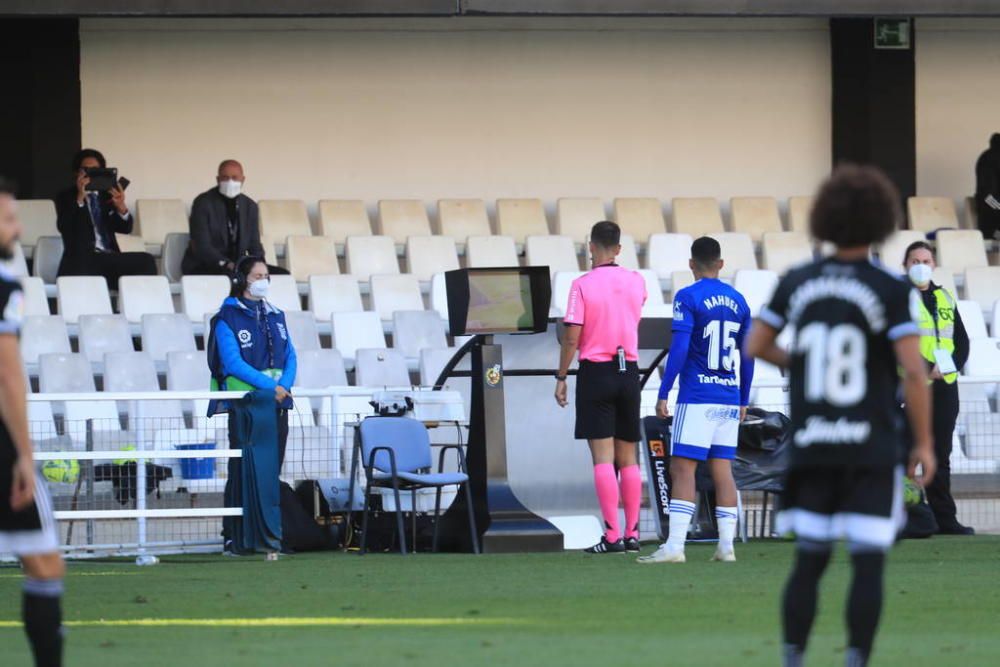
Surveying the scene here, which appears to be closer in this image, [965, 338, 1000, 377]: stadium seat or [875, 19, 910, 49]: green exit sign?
[965, 338, 1000, 377]: stadium seat

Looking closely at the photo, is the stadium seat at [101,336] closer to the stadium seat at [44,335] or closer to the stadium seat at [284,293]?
the stadium seat at [44,335]

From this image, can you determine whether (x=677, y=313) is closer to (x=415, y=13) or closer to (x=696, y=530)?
(x=696, y=530)

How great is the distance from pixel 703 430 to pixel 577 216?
292 inches

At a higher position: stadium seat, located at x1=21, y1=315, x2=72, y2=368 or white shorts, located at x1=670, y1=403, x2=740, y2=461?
stadium seat, located at x1=21, y1=315, x2=72, y2=368

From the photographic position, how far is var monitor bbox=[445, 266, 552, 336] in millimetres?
10789

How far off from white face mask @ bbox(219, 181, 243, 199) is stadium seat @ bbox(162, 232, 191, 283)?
103 cm

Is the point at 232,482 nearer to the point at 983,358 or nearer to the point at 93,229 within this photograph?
the point at 93,229

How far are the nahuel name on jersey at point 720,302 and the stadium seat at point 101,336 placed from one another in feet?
17.9

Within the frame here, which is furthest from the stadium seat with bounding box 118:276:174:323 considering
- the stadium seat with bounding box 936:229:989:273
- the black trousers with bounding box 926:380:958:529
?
the stadium seat with bounding box 936:229:989:273

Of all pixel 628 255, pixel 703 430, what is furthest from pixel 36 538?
pixel 628 255

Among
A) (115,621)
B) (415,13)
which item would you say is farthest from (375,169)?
(115,621)

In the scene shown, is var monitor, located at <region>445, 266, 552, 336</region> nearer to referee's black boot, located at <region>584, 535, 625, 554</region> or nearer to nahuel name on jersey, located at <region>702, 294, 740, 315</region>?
referee's black boot, located at <region>584, 535, 625, 554</region>

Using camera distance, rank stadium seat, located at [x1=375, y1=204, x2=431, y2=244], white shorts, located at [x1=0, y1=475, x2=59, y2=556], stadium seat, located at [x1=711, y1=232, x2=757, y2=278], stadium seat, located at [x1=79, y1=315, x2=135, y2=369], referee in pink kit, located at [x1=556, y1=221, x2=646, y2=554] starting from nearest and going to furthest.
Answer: white shorts, located at [x1=0, y1=475, x2=59, y2=556]
referee in pink kit, located at [x1=556, y1=221, x2=646, y2=554]
stadium seat, located at [x1=79, y1=315, x2=135, y2=369]
stadium seat, located at [x1=711, y1=232, x2=757, y2=278]
stadium seat, located at [x1=375, y1=204, x2=431, y2=244]

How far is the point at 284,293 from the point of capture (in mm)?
14617
